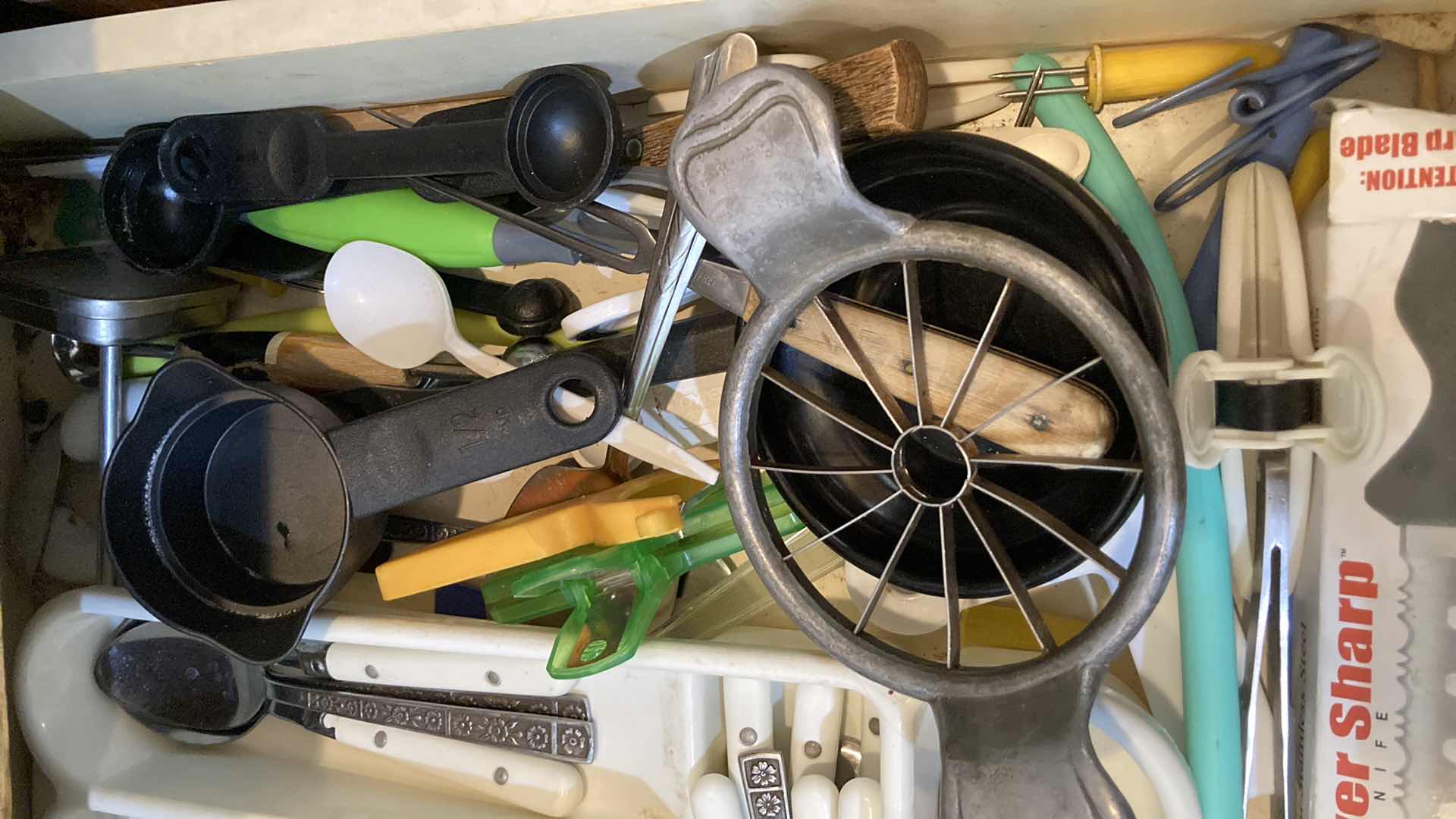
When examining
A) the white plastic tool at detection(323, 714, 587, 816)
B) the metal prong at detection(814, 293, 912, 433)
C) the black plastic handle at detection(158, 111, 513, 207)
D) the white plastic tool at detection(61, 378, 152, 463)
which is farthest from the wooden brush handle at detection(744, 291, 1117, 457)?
the white plastic tool at detection(61, 378, 152, 463)

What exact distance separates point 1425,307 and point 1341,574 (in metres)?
0.15

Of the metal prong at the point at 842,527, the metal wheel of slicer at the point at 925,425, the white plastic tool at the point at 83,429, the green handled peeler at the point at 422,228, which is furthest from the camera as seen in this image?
the white plastic tool at the point at 83,429

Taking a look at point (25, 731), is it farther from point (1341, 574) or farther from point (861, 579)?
point (1341, 574)

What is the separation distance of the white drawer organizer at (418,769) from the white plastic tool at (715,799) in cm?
1

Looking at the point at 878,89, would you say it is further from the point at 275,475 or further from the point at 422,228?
the point at 275,475

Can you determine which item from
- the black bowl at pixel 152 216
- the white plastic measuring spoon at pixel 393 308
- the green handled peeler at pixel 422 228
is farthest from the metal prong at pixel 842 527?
the black bowl at pixel 152 216

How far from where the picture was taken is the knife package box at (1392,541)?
0.48 m

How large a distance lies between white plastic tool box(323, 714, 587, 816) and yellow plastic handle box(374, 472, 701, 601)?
0.51 ft

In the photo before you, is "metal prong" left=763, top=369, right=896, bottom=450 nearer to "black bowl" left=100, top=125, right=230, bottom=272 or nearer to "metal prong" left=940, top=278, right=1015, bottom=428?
"metal prong" left=940, top=278, right=1015, bottom=428

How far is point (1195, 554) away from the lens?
1.77 feet

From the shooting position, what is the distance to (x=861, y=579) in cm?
62

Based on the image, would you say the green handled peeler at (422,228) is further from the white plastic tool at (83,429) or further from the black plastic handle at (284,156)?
the white plastic tool at (83,429)

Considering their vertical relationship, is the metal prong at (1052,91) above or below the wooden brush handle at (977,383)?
above

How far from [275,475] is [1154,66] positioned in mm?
649
